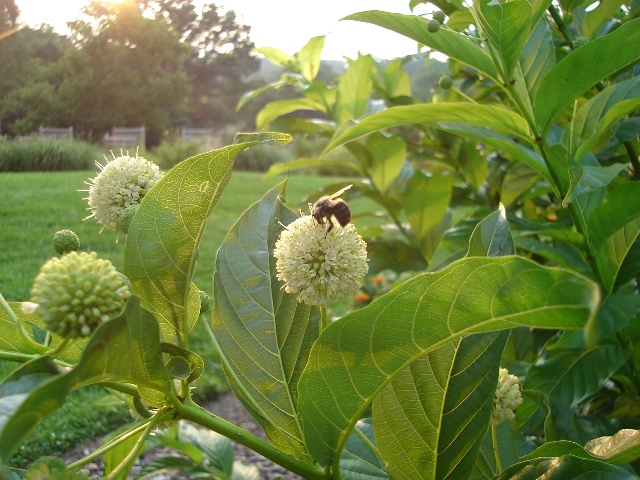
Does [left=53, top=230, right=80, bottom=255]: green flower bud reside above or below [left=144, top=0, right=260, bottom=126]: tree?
below

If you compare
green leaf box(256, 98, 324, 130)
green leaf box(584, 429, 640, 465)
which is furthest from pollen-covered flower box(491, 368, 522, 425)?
green leaf box(256, 98, 324, 130)

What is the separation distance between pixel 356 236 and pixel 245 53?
181 cm

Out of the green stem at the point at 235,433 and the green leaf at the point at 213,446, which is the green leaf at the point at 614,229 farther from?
the green leaf at the point at 213,446

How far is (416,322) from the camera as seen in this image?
0.50 metres

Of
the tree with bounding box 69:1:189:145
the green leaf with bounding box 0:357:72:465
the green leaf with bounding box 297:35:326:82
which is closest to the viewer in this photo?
the green leaf with bounding box 0:357:72:465

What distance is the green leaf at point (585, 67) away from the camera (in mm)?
951

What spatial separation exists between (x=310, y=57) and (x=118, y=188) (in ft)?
4.90

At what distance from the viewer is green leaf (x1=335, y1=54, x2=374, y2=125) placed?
1.96 meters

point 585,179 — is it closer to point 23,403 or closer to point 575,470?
point 575,470

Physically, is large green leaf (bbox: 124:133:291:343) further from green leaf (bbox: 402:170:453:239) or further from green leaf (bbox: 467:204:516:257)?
green leaf (bbox: 402:170:453:239)

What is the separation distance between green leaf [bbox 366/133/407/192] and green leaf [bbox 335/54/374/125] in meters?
0.11

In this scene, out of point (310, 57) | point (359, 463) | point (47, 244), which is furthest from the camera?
point (310, 57)

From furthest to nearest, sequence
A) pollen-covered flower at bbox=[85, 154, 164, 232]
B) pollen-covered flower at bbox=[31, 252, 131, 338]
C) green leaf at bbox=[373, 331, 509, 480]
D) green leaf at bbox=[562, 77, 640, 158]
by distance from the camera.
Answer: green leaf at bbox=[562, 77, 640, 158], pollen-covered flower at bbox=[85, 154, 164, 232], green leaf at bbox=[373, 331, 509, 480], pollen-covered flower at bbox=[31, 252, 131, 338]

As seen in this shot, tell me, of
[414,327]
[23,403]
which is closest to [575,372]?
[414,327]
